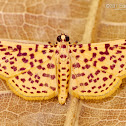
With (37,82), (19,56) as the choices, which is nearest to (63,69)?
(37,82)

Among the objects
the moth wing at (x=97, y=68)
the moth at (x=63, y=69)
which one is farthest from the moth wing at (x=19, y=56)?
the moth wing at (x=97, y=68)

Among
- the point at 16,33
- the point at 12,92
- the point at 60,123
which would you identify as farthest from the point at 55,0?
the point at 60,123

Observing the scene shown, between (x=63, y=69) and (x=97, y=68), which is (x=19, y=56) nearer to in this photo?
(x=63, y=69)

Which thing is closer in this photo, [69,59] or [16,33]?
[69,59]

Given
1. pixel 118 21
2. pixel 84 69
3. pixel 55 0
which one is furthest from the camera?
pixel 55 0

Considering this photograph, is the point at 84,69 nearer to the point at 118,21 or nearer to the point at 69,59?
the point at 69,59

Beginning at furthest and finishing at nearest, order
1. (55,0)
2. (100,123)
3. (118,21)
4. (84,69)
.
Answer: (55,0)
(118,21)
(84,69)
(100,123)
